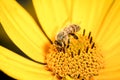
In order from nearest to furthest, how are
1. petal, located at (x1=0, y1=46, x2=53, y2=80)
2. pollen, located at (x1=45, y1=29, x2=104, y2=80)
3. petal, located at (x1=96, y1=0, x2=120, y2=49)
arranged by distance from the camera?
petal, located at (x1=0, y1=46, x2=53, y2=80)
pollen, located at (x1=45, y1=29, x2=104, y2=80)
petal, located at (x1=96, y1=0, x2=120, y2=49)

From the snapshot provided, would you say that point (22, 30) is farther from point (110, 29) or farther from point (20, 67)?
point (110, 29)

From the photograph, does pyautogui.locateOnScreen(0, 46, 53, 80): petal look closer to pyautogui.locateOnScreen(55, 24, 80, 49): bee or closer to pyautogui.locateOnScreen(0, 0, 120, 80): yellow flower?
pyautogui.locateOnScreen(0, 0, 120, 80): yellow flower

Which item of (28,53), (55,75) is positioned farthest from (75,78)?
(28,53)

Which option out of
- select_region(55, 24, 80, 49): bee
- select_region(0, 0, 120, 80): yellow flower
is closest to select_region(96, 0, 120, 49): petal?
select_region(0, 0, 120, 80): yellow flower

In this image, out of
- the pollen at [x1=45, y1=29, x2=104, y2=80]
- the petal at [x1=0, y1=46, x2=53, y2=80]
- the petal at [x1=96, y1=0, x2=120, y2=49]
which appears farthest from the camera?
the petal at [x1=96, y1=0, x2=120, y2=49]

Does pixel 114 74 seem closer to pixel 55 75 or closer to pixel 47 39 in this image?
pixel 55 75

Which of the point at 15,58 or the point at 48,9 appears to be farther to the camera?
the point at 48,9

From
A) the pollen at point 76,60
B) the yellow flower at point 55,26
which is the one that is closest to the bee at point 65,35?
the pollen at point 76,60
